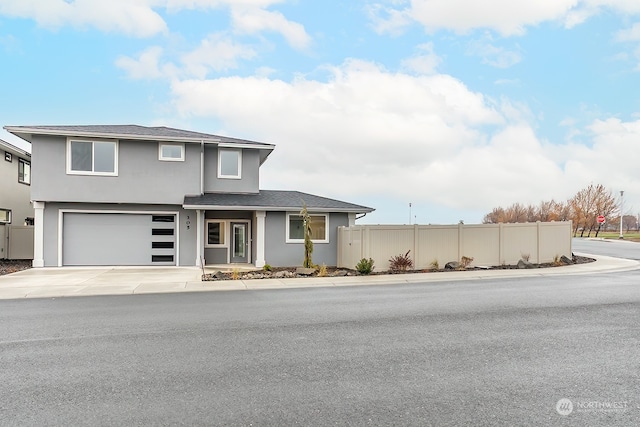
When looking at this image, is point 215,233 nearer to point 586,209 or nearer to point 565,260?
point 565,260

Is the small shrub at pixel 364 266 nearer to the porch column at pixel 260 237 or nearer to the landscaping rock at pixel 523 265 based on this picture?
the porch column at pixel 260 237

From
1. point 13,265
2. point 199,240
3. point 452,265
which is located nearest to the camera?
point 452,265

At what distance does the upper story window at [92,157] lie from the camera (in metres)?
18.3

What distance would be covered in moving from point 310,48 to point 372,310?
1063 cm

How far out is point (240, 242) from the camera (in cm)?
2108

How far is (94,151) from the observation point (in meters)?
18.5

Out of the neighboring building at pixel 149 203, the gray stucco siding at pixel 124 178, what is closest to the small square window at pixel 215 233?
the neighboring building at pixel 149 203

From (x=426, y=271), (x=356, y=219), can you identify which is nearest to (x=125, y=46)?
(x=356, y=219)

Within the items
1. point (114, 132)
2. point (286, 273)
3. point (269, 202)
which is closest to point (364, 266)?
point (286, 273)

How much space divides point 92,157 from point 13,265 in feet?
21.4

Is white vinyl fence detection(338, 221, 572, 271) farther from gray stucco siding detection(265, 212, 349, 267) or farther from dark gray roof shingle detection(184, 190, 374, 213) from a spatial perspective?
dark gray roof shingle detection(184, 190, 374, 213)

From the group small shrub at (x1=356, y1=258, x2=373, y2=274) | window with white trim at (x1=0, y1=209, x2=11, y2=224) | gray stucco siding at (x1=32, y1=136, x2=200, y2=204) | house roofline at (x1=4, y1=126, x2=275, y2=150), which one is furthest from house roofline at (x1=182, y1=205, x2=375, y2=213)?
window with white trim at (x1=0, y1=209, x2=11, y2=224)

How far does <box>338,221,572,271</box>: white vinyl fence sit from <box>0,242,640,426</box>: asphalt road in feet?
25.8

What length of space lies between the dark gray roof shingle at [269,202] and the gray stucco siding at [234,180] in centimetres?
31
